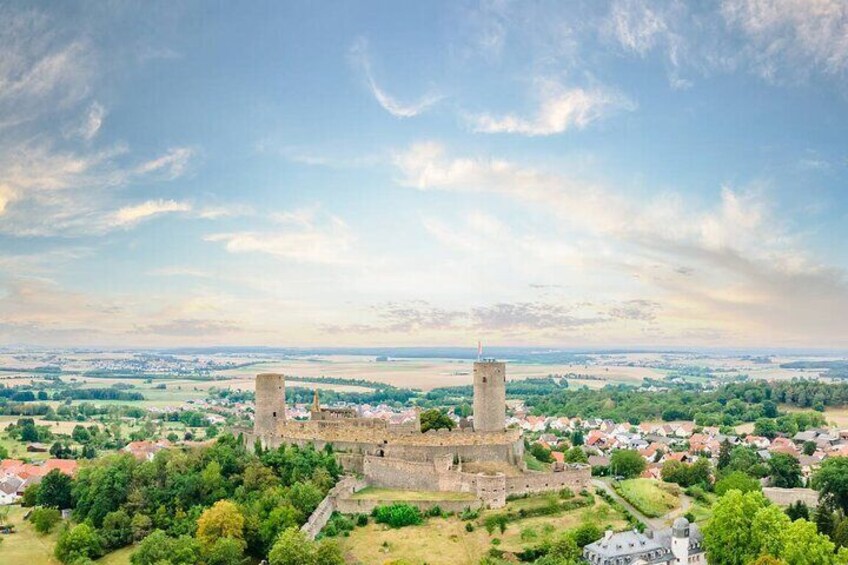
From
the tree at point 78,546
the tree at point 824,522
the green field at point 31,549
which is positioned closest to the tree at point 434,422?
the green field at point 31,549

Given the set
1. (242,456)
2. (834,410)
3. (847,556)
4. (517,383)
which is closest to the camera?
(847,556)

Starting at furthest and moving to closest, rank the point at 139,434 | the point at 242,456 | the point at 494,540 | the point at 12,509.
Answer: the point at 139,434, the point at 12,509, the point at 242,456, the point at 494,540

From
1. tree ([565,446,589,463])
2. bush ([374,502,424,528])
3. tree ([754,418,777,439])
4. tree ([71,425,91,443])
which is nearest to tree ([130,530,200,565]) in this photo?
bush ([374,502,424,528])

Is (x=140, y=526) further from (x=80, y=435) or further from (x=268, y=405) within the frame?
(x=80, y=435)

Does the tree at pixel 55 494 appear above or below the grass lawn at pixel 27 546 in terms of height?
above

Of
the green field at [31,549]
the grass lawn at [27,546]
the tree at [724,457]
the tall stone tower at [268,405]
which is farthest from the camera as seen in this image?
the tree at [724,457]

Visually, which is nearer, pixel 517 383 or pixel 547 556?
pixel 547 556

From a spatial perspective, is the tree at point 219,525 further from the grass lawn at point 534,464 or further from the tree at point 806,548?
the tree at point 806,548

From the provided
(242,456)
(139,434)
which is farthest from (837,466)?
(139,434)

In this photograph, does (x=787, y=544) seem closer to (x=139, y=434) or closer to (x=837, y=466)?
(x=837, y=466)
